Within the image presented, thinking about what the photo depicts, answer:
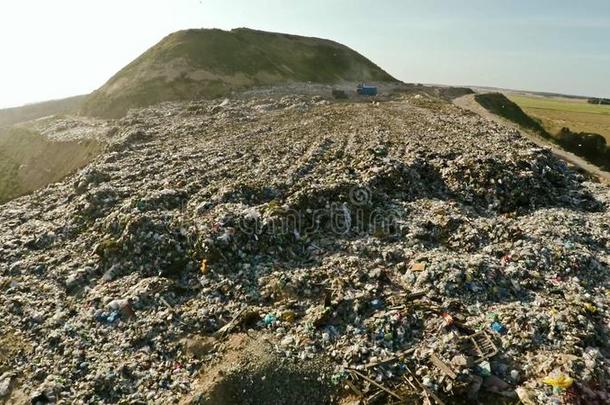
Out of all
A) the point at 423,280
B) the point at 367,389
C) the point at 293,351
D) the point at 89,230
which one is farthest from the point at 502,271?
the point at 89,230

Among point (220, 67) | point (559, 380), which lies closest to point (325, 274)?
point (559, 380)

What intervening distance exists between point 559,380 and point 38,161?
35.7m

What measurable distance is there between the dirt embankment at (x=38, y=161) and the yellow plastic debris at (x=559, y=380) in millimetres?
25770

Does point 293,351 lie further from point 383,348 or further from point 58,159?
point 58,159

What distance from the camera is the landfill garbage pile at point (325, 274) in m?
8.50

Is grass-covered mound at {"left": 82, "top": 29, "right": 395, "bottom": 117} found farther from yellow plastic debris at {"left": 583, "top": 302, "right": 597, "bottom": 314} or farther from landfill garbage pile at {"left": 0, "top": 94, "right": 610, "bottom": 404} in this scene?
yellow plastic debris at {"left": 583, "top": 302, "right": 597, "bottom": 314}

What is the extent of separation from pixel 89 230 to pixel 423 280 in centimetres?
1172

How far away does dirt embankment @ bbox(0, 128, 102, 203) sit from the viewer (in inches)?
1097

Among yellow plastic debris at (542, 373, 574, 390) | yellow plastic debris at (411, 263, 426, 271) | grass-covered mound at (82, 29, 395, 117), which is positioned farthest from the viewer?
grass-covered mound at (82, 29, 395, 117)

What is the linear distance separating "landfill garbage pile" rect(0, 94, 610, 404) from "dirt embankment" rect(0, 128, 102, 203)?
7629 mm

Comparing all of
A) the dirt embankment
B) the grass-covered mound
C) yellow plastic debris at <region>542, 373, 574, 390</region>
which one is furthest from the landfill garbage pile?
the grass-covered mound

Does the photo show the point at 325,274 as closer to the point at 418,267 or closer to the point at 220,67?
the point at 418,267

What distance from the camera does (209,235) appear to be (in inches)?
508

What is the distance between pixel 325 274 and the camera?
37.6 ft
